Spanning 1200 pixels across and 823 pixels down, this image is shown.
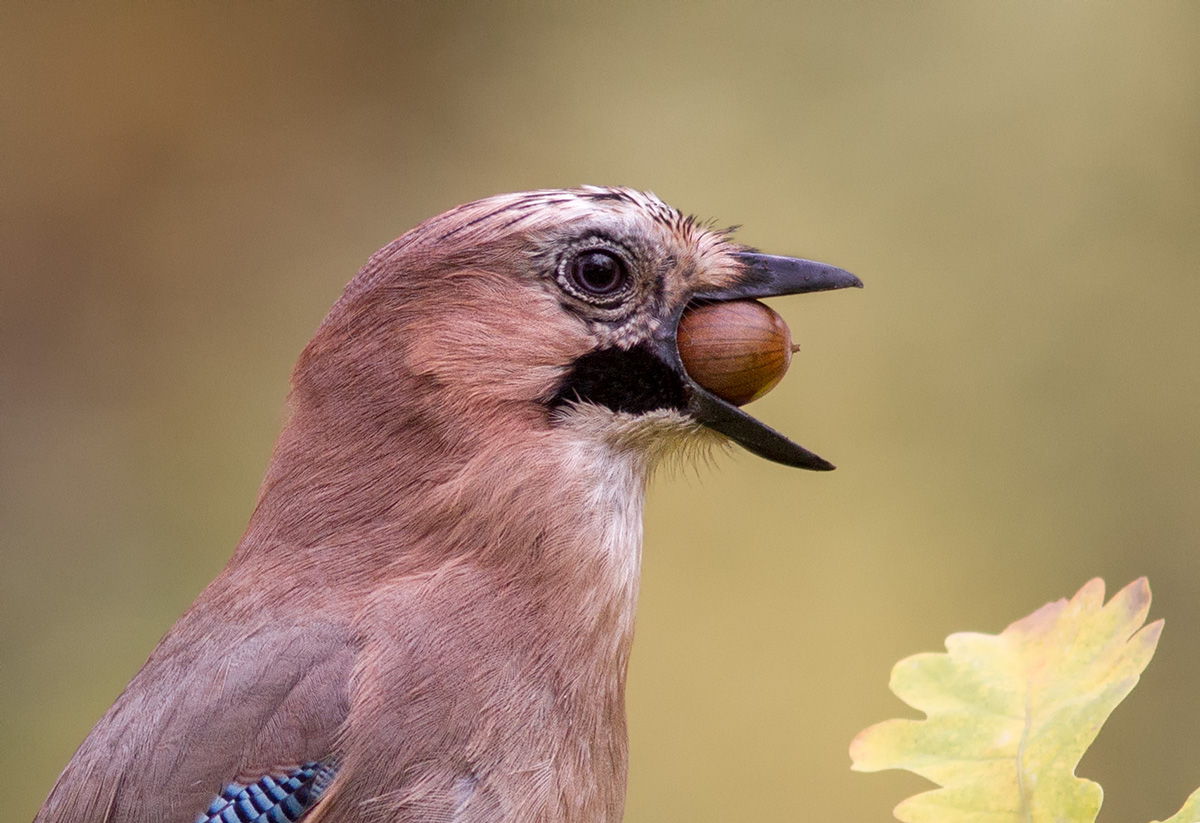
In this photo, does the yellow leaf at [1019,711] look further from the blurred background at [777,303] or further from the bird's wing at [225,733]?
the blurred background at [777,303]

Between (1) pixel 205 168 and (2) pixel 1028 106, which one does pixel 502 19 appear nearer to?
(1) pixel 205 168

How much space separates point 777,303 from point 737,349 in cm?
238

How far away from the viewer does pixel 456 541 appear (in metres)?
1.55

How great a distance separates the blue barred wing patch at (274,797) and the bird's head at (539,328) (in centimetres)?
40

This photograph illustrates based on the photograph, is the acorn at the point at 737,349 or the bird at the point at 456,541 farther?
the acorn at the point at 737,349

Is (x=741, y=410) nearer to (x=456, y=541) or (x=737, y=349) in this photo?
(x=737, y=349)

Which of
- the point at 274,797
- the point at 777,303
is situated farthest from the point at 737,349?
the point at 777,303

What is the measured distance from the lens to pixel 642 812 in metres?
3.93

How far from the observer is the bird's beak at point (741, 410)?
5.14 feet

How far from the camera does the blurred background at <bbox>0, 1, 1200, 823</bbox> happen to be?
404 centimetres

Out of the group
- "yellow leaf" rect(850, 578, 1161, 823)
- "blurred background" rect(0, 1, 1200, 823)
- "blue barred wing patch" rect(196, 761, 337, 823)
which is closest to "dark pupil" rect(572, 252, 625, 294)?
"blue barred wing patch" rect(196, 761, 337, 823)

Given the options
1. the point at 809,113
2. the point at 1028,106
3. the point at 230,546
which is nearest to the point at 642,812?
the point at 230,546

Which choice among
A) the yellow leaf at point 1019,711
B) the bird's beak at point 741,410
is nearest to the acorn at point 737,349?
the bird's beak at point 741,410

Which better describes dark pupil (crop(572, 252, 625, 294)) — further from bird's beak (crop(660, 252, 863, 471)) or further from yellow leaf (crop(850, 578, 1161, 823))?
yellow leaf (crop(850, 578, 1161, 823))
